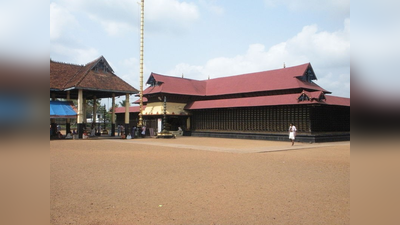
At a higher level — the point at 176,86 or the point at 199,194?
the point at 176,86

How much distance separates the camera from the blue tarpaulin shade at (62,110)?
2566cm

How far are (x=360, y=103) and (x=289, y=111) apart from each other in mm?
24580

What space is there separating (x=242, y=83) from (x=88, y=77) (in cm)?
1700

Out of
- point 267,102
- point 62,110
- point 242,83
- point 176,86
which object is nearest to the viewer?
point 62,110

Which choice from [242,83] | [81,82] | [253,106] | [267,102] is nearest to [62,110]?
[81,82]

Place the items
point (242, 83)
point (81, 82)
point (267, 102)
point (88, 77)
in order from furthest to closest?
point (242, 83), point (88, 77), point (267, 102), point (81, 82)

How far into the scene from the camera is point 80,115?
88.8 feet

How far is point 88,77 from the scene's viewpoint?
91.2ft

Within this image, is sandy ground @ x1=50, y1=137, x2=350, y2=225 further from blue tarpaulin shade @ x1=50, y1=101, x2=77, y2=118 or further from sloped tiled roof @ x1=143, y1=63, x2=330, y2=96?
sloped tiled roof @ x1=143, y1=63, x2=330, y2=96

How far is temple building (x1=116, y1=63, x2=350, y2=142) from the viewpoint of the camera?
25359mm

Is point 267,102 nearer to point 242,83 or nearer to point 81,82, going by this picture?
point 242,83

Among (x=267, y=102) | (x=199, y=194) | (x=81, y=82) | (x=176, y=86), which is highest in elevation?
(x=176, y=86)

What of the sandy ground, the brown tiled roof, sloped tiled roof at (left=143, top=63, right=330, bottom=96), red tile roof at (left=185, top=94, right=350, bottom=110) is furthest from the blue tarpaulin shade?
the sandy ground

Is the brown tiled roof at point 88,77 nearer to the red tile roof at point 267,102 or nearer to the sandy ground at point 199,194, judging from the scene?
the red tile roof at point 267,102
